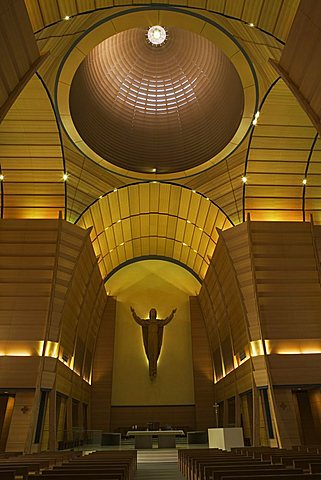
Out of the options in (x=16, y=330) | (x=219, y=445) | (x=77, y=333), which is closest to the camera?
(x=219, y=445)

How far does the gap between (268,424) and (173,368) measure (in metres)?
12.1

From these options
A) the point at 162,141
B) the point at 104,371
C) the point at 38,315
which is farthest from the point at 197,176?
the point at 104,371

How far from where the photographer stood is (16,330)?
17.7 metres

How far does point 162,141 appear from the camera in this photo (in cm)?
2147

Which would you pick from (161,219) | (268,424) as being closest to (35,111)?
(161,219)

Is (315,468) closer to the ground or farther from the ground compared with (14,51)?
closer to the ground

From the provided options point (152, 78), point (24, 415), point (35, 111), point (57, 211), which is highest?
point (152, 78)

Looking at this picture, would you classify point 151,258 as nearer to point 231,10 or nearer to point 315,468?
point 231,10

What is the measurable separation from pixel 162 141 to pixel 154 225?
7.68 meters

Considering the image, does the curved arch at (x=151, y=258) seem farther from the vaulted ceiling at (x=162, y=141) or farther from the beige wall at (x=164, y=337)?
the vaulted ceiling at (x=162, y=141)

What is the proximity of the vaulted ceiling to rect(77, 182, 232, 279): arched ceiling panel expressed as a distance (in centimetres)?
12

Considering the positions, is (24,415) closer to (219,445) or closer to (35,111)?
(219,445)

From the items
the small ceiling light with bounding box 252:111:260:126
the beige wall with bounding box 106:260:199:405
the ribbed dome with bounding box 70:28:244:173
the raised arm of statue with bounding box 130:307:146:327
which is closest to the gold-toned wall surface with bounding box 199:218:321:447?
the small ceiling light with bounding box 252:111:260:126

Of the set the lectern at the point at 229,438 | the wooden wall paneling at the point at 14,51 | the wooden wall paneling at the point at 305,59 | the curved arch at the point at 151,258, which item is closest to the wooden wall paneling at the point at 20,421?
the lectern at the point at 229,438
